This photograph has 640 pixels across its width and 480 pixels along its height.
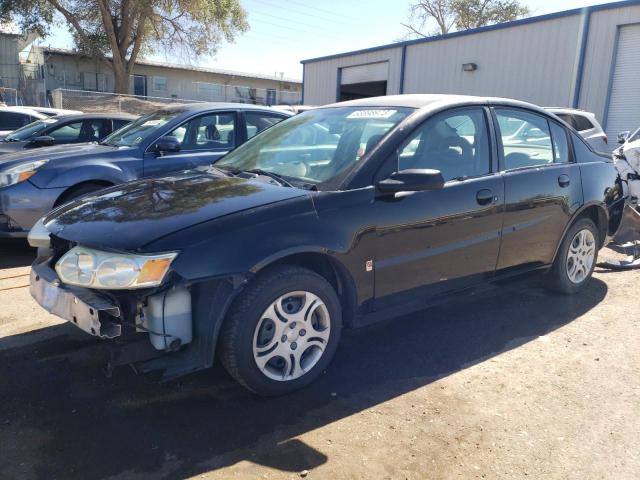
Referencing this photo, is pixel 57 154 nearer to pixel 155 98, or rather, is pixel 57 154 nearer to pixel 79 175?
pixel 79 175

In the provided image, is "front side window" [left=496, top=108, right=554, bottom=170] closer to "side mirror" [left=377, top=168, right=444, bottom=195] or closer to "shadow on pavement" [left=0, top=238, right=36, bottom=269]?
"side mirror" [left=377, top=168, right=444, bottom=195]

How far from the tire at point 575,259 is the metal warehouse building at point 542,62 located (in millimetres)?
11554

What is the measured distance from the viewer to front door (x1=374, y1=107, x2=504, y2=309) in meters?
3.36

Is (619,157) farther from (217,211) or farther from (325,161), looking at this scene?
(217,211)

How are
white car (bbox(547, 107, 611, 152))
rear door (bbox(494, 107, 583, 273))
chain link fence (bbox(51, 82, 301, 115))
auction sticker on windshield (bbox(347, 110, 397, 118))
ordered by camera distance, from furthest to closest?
chain link fence (bbox(51, 82, 301, 115)) → white car (bbox(547, 107, 611, 152)) → rear door (bbox(494, 107, 583, 273)) → auction sticker on windshield (bbox(347, 110, 397, 118))

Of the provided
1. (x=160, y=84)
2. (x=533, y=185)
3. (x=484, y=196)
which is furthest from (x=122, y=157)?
(x=160, y=84)

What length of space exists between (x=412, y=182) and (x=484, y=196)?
2.87 feet

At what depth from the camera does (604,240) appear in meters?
5.07

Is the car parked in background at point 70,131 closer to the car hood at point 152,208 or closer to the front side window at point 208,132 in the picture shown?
the front side window at point 208,132

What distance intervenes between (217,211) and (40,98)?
96.4 ft

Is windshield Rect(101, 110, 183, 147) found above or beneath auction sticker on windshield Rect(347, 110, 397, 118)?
beneath

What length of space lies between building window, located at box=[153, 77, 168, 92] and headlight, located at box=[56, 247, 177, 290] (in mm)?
35624

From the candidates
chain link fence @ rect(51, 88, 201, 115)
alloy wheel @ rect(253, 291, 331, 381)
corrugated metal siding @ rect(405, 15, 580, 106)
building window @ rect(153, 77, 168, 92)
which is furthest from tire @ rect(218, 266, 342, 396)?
building window @ rect(153, 77, 168, 92)

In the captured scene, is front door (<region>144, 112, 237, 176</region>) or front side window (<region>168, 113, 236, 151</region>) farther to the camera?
front side window (<region>168, 113, 236, 151</region>)
